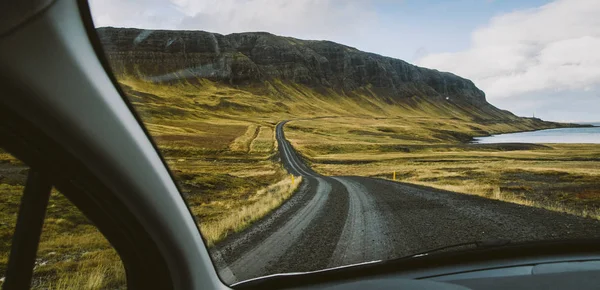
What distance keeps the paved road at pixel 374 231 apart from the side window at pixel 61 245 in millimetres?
728

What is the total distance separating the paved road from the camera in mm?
3061

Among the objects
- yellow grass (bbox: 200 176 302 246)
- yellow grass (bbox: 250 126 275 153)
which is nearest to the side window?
yellow grass (bbox: 200 176 302 246)

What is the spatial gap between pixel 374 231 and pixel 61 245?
9.71ft

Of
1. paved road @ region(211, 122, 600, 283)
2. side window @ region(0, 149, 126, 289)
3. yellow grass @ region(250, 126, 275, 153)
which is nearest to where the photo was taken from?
side window @ region(0, 149, 126, 289)

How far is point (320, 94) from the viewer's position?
143 m

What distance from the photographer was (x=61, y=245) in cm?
155

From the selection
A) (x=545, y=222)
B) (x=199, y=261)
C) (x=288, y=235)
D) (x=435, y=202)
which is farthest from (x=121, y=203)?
(x=435, y=202)

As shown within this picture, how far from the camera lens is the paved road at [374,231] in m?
3.06

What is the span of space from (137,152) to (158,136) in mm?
358

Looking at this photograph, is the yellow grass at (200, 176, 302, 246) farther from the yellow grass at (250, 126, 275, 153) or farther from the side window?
the yellow grass at (250, 126, 275, 153)

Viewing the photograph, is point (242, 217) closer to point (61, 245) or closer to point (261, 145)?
point (61, 245)

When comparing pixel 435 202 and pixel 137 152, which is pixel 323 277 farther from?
pixel 435 202

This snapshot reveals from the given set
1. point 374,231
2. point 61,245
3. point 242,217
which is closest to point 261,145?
point 242,217

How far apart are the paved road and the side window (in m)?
0.73
